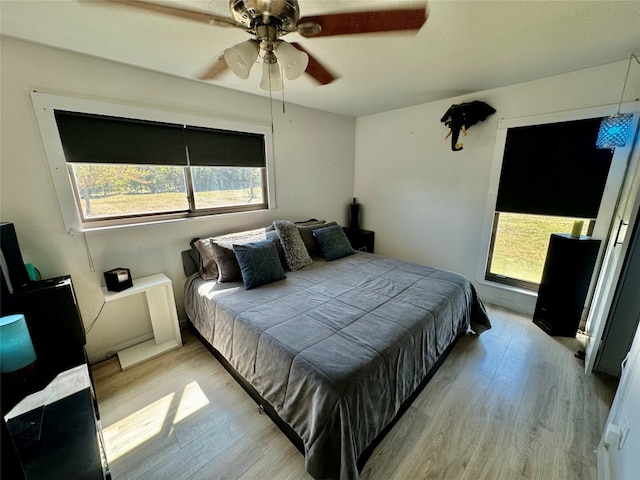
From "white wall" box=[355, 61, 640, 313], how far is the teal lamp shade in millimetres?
3699

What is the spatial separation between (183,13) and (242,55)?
0.30 m

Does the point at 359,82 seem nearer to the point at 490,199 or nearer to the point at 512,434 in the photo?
the point at 490,199

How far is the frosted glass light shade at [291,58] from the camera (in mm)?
1262

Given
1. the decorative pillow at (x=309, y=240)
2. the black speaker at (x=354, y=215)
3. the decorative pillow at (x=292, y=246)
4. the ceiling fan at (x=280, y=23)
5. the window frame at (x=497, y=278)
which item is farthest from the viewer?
the black speaker at (x=354, y=215)

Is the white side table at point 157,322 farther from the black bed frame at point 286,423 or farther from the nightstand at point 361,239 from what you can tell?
the nightstand at point 361,239

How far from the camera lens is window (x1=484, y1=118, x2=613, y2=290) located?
2340 millimetres

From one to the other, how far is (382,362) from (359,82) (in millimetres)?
2416

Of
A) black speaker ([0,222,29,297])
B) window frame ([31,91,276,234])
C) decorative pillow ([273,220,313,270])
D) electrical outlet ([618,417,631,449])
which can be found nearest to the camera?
electrical outlet ([618,417,631,449])

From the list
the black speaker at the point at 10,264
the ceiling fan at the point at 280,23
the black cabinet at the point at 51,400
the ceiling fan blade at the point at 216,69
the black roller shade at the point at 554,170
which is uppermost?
the ceiling fan blade at the point at 216,69

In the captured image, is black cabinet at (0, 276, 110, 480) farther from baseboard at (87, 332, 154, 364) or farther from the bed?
the bed

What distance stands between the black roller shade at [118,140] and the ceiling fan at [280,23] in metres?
1.25

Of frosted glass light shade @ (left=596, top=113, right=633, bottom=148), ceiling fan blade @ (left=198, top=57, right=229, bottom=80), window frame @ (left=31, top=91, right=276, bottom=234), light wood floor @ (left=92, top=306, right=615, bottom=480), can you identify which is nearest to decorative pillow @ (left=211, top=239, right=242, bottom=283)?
window frame @ (left=31, top=91, right=276, bottom=234)

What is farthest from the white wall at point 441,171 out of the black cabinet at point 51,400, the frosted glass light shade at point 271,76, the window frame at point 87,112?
the black cabinet at point 51,400

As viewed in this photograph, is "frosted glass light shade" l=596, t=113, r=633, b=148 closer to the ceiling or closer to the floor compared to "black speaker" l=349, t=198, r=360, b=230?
closer to the ceiling
